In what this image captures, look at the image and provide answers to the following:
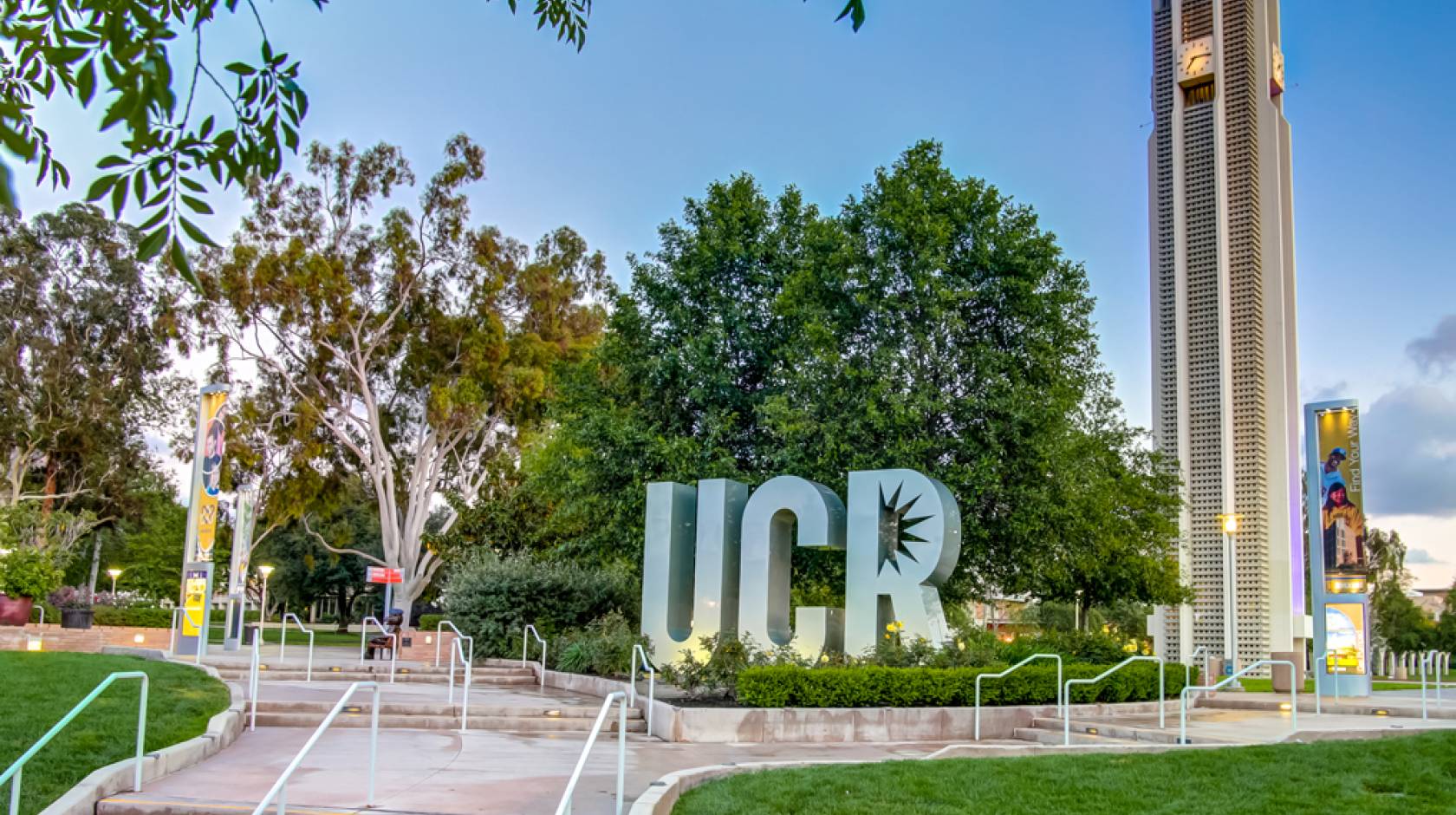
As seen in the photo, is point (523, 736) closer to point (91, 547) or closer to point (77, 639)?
point (77, 639)

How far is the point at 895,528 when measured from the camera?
19.0m

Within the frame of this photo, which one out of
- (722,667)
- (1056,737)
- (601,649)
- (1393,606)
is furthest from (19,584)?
(1393,606)

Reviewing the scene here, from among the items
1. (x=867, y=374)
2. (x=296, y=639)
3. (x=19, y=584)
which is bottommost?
(x=296, y=639)

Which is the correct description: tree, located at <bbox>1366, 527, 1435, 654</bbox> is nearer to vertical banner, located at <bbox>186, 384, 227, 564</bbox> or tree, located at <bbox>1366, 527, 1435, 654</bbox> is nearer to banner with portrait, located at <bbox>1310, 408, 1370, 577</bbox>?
banner with portrait, located at <bbox>1310, 408, 1370, 577</bbox>

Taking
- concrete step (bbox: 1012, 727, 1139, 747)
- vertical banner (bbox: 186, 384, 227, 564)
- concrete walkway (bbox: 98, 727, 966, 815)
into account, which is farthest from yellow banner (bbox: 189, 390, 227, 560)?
concrete step (bbox: 1012, 727, 1139, 747)

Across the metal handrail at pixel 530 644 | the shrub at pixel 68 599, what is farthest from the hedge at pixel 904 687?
the shrub at pixel 68 599

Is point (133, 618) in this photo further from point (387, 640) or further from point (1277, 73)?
point (1277, 73)

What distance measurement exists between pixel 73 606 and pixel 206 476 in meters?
10.0

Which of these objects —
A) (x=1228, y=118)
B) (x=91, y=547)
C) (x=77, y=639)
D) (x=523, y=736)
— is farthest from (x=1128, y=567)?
(x=91, y=547)

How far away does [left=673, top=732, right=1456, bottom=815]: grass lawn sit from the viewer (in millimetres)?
8641

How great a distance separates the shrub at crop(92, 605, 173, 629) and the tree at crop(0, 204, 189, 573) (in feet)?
39.6

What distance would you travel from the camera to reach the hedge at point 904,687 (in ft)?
49.1

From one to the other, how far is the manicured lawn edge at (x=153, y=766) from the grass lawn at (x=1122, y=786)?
14.2ft

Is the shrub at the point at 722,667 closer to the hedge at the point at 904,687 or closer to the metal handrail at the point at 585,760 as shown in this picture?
the hedge at the point at 904,687
